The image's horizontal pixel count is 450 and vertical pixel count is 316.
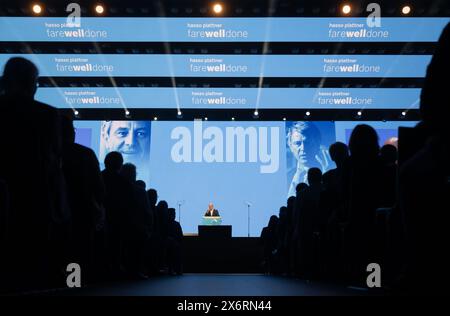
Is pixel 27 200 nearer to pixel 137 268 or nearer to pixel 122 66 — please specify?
pixel 137 268

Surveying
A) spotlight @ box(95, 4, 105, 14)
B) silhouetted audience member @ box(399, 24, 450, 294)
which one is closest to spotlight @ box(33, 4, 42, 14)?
spotlight @ box(95, 4, 105, 14)

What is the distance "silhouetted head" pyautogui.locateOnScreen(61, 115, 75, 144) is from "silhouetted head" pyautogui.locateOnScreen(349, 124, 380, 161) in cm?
172

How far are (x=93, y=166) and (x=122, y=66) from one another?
931 centimetres

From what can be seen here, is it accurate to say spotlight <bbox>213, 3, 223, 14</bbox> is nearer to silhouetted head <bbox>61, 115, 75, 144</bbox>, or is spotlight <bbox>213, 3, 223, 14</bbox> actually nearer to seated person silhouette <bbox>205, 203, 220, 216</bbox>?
seated person silhouette <bbox>205, 203, 220, 216</bbox>

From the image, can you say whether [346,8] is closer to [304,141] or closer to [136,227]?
[304,141]

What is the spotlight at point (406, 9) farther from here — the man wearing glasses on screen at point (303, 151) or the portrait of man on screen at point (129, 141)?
the portrait of man on screen at point (129, 141)

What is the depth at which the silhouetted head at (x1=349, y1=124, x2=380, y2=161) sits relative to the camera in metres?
2.81

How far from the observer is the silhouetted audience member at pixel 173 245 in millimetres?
6047

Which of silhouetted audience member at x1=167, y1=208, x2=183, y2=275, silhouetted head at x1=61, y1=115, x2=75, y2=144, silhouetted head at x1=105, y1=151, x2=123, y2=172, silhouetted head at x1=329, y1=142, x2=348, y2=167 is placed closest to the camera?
silhouetted head at x1=61, y1=115, x2=75, y2=144

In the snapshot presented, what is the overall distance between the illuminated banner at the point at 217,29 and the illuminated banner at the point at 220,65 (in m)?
0.70

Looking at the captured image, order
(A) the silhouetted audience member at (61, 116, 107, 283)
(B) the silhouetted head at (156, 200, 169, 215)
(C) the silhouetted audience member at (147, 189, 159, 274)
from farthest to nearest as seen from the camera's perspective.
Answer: (B) the silhouetted head at (156, 200, 169, 215) → (C) the silhouetted audience member at (147, 189, 159, 274) → (A) the silhouetted audience member at (61, 116, 107, 283)

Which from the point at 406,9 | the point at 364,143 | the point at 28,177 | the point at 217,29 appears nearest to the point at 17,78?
the point at 28,177

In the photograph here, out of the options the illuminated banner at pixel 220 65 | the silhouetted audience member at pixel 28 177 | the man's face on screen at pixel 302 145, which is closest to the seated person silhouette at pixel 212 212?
the man's face on screen at pixel 302 145

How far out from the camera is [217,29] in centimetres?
1070
